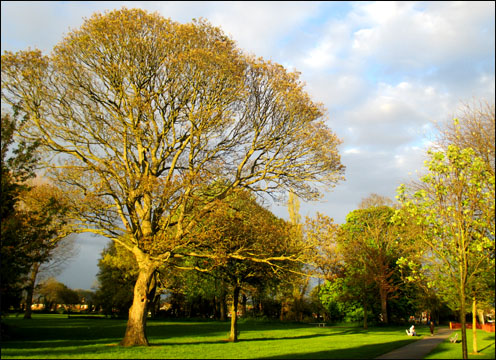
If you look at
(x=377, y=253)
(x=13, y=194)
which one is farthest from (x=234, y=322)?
(x=377, y=253)

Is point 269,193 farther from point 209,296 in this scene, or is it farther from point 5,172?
point 209,296

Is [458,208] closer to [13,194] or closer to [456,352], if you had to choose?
[456,352]

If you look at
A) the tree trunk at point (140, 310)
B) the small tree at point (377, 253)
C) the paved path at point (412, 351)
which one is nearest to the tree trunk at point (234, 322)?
the tree trunk at point (140, 310)

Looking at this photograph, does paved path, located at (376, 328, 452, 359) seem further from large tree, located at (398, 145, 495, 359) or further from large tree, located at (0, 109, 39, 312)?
large tree, located at (0, 109, 39, 312)

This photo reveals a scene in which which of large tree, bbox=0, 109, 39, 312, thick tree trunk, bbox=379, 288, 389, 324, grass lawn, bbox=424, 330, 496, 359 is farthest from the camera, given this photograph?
thick tree trunk, bbox=379, 288, 389, 324

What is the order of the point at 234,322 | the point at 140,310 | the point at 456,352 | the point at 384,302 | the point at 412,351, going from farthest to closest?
the point at 384,302, the point at 234,322, the point at 412,351, the point at 140,310, the point at 456,352

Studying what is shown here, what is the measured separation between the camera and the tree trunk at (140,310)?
18656 mm

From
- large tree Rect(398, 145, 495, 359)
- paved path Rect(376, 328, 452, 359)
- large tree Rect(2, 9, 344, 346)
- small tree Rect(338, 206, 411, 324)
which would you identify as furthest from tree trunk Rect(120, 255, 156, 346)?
small tree Rect(338, 206, 411, 324)

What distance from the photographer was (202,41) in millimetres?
19703

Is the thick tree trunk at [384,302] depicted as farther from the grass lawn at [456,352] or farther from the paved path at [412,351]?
the grass lawn at [456,352]

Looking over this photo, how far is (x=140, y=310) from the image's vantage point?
19.1m

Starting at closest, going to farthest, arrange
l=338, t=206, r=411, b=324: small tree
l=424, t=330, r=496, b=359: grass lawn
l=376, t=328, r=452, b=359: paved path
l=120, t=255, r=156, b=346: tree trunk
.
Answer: l=424, t=330, r=496, b=359: grass lawn → l=376, t=328, r=452, b=359: paved path → l=120, t=255, r=156, b=346: tree trunk → l=338, t=206, r=411, b=324: small tree

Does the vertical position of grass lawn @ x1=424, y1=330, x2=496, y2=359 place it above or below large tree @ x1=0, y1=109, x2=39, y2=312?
below

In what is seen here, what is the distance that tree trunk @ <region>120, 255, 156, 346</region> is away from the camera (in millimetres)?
18656
